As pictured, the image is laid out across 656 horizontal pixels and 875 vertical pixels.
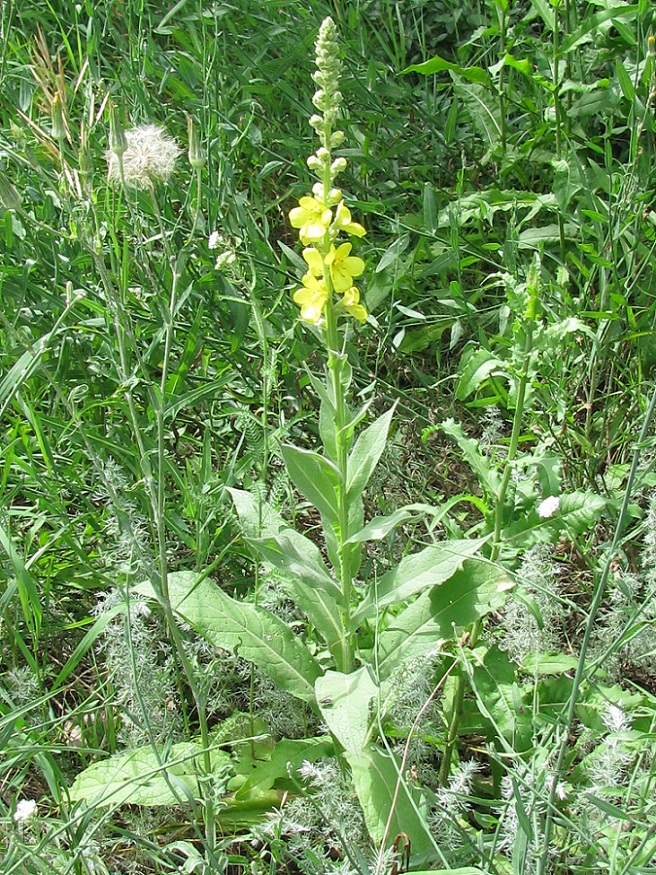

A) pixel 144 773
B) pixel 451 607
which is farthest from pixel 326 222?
pixel 144 773

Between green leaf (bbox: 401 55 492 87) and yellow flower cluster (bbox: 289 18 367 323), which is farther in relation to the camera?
green leaf (bbox: 401 55 492 87)

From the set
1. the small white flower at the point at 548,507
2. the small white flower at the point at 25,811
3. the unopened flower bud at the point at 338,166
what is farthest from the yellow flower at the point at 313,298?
the small white flower at the point at 25,811

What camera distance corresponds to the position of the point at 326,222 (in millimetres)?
1690

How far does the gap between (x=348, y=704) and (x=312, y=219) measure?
879mm

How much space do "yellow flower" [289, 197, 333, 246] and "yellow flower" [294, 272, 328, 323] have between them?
76mm

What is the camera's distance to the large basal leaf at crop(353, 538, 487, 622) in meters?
1.74

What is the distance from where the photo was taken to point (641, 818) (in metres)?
1.51

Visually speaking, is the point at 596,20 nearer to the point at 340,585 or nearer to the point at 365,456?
the point at 365,456

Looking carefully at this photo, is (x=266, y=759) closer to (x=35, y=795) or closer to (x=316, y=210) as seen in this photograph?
(x=35, y=795)

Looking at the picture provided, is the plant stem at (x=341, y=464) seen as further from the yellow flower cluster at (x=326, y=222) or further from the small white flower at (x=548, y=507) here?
the small white flower at (x=548, y=507)

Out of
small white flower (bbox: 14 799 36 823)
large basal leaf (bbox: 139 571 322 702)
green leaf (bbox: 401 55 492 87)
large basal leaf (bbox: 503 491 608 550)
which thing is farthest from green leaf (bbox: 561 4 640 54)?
small white flower (bbox: 14 799 36 823)

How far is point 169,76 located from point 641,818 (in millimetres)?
2293

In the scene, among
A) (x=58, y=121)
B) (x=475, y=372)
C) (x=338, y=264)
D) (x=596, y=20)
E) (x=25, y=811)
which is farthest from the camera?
(x=596, y=20)

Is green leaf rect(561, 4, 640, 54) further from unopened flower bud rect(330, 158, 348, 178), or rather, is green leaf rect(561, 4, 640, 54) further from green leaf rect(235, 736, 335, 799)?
green leaf rect(235, 736, 335, 799)
